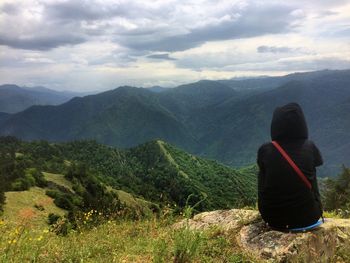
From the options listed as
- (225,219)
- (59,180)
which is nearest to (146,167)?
(59,180)

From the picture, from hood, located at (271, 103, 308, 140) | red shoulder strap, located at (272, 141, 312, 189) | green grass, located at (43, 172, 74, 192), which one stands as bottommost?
green grass, located at (43, 172, 74, 192)

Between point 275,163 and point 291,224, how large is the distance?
3.94 ft

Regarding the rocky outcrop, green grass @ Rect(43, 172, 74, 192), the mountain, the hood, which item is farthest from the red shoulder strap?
the mountain

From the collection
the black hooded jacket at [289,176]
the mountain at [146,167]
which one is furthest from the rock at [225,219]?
the mountain at [146,167]

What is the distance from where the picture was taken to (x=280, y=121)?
24.5 feet

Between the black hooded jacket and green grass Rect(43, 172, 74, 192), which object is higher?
the black hooded jacket

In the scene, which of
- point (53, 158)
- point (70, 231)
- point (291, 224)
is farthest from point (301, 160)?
point (53, 158)

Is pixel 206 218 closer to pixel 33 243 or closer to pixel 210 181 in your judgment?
pixel 33 243

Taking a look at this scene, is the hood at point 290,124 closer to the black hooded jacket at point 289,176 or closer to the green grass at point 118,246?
the black hooded jacket at point 289,176

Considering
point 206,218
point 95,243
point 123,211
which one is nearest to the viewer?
point 95,243

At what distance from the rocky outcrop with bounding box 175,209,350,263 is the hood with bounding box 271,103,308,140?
187 centimetres

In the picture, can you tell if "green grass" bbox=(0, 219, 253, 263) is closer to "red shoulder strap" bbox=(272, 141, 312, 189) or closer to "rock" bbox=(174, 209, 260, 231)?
"rock" bbox=(174, 209, 260, 231)

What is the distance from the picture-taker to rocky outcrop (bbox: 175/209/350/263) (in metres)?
4.88

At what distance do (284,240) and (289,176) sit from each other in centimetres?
119
